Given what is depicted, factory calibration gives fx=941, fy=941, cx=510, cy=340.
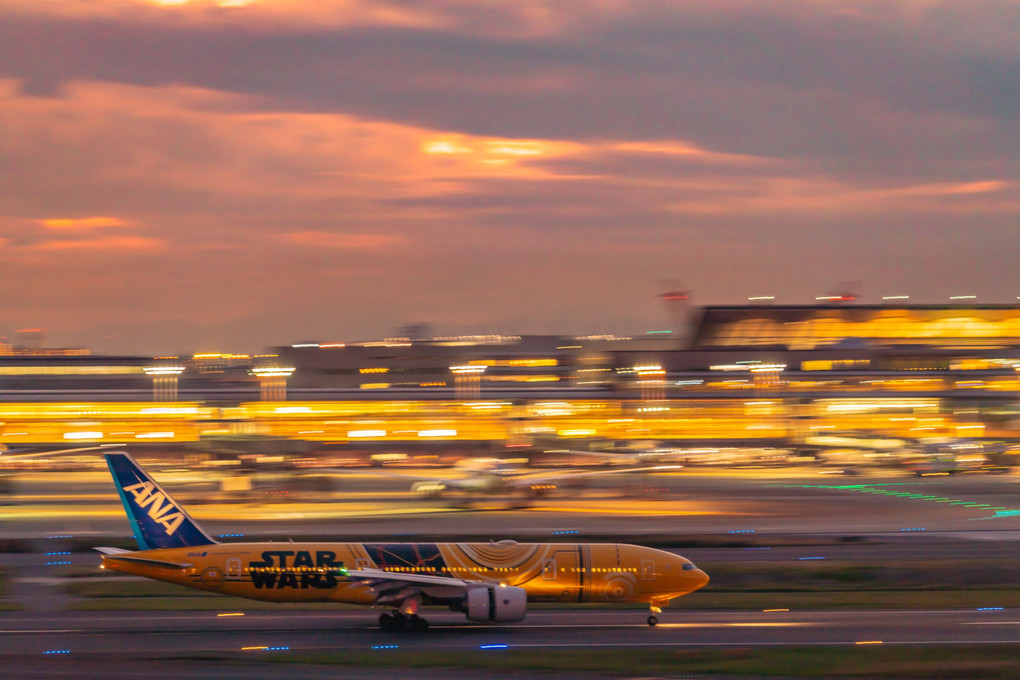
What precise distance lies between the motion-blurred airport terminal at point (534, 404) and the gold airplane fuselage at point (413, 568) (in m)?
45.1

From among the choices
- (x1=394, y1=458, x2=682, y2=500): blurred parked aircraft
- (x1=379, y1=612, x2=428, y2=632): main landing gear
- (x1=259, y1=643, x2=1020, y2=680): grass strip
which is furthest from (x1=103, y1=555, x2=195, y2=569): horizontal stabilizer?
(x1=394, y1=458, x2=682, y2=500): blurred parked aircraft

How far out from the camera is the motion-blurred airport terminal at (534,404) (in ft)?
283

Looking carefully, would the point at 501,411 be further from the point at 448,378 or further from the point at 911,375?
the point at 911,375

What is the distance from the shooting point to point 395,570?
30.8 meters

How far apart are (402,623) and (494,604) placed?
3016 millimetres

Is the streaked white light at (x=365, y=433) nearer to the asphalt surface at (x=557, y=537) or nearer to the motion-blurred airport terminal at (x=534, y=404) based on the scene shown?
the motion-blurred airport terminal at (x=534, y=404)

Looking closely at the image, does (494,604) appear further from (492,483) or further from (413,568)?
(492,483)

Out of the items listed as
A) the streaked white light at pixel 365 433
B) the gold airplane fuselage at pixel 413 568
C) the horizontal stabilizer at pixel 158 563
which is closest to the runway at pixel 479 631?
the gold airplane fuselage at pixel 413 568

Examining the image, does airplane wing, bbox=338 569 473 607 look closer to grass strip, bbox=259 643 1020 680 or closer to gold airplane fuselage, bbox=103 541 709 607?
gold airplane fuselage, bbox=103 541 709 607

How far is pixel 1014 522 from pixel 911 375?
54401 millimetres

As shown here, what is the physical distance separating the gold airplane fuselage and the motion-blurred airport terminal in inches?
1774

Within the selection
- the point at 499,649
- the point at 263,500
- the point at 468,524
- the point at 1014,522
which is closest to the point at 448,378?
the point at 263,500

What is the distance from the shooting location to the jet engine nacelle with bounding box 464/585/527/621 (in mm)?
29734

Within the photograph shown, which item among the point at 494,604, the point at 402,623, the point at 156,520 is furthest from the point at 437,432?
the point at 494,604
